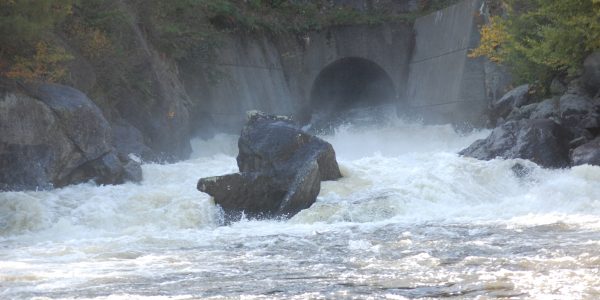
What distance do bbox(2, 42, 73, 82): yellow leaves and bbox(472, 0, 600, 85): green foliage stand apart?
37.3 feet

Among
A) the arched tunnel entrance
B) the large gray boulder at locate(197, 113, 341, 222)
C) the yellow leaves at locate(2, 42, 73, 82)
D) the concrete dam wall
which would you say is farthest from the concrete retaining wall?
the yellow leaves at locate(2, 42, 73, 82)

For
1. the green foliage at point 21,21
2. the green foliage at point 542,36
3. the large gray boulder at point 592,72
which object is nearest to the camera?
the green foliage at point 21,21

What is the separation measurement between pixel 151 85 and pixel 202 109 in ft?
→ 15.0

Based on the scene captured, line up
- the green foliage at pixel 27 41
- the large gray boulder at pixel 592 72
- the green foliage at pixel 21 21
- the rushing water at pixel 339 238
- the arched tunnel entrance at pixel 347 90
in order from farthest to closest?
the arched tunnel entrance at pixel 347 90
the large gray boulder at pixel 592 72
the green foliage at pixel 27 41
the green foliage at pixel 21 21
the rushing water at pixel 339 238

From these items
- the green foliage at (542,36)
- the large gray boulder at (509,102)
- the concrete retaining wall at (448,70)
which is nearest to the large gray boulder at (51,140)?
the large gray boulder at (509,102)

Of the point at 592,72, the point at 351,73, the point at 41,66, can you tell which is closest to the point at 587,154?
the point at 592,72

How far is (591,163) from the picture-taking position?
16828mm

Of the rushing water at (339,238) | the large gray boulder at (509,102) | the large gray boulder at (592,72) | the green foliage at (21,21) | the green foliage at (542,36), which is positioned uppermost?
the green foliage at (21,21)

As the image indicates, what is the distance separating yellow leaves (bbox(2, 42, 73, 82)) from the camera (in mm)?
16844

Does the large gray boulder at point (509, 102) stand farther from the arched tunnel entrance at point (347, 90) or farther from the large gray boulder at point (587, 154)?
the arched tunnel entrance at point (347, 90)

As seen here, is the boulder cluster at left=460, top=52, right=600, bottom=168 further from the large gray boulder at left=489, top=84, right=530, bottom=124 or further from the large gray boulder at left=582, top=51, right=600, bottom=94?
the large gray boulder at left=489, top=84, right=530, bottom=124

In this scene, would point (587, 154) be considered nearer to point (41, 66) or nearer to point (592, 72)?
point (592, 72)

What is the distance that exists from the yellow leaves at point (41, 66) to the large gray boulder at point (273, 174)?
4.41m

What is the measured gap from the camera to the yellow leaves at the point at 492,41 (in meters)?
24.9
